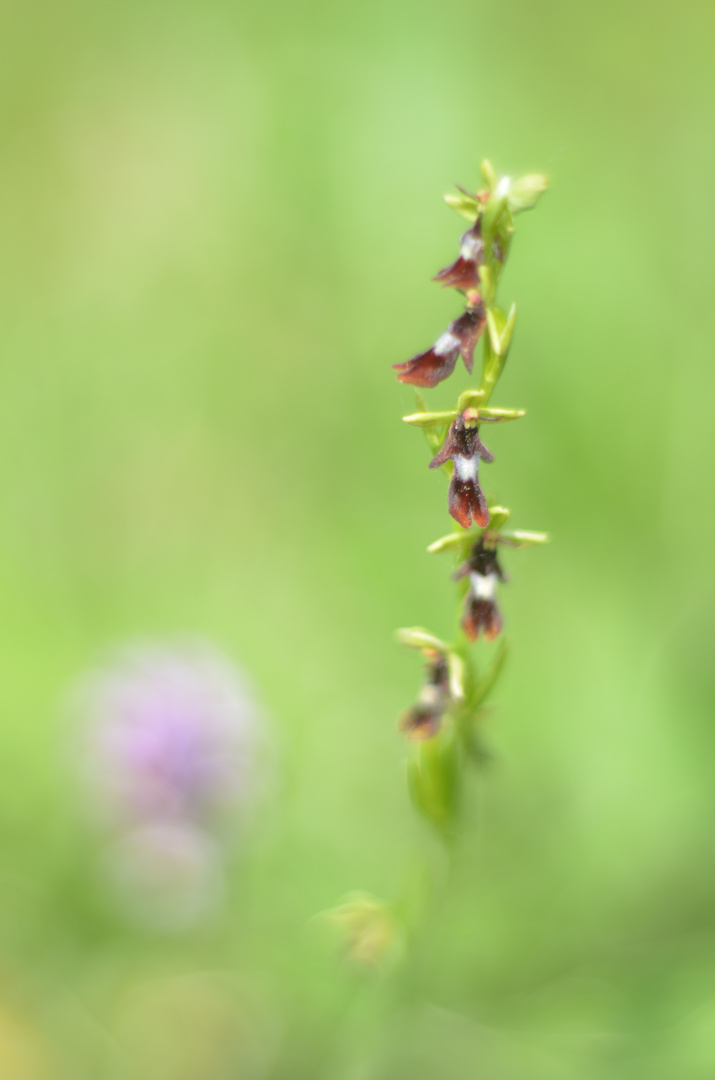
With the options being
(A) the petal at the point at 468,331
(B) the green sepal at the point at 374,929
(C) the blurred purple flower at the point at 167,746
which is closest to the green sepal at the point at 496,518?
(A) the petal at the point at 468,331

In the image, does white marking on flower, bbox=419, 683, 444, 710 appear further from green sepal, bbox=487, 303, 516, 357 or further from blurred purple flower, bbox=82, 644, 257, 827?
blurred purple flower, bbox=82, 644, 257, 827

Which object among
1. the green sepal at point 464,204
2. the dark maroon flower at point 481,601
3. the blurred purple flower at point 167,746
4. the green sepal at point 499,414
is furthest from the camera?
the blurred purple flower at point 167,746

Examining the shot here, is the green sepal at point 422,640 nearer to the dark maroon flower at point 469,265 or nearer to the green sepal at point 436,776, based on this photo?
the green sepal at point 436,776

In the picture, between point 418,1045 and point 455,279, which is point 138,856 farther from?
point 455,279

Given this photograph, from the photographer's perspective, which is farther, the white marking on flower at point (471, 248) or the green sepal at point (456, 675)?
the green sepal at point (456, 675)

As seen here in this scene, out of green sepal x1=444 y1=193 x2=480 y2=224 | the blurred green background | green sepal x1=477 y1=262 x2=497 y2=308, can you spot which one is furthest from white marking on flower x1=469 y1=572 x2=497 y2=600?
the blurred green background

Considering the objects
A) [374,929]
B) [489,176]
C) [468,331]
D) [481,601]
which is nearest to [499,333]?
[468,331]
